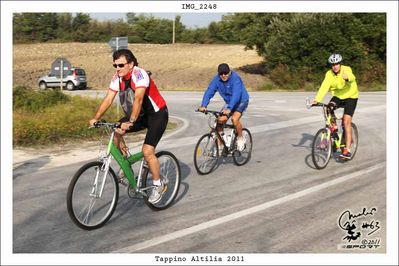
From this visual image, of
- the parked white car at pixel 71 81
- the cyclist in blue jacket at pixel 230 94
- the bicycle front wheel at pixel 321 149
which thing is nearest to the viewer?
the cyclist in blue jacket at pixel 230 94

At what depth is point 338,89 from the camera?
8.98m

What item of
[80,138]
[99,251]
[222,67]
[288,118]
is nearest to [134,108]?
[99,251]

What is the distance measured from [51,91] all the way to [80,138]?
5.52 metres

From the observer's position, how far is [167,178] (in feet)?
21.3

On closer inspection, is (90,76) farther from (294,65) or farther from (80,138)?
(80,138)

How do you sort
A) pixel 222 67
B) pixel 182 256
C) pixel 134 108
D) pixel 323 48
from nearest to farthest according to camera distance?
1. pixel 182 256
2. pixel 134 108
3. pixel 222 67
4. pixel 323 48

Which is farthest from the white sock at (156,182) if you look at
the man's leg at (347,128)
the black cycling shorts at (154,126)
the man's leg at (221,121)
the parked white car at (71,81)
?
the parked white car at (71,81)

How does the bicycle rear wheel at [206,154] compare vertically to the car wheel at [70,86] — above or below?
below

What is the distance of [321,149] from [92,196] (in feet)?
15.6

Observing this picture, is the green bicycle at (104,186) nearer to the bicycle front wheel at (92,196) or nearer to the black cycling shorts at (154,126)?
the bicycle front wheel at (92,196)

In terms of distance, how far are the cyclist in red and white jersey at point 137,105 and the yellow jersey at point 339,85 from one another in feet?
13.0

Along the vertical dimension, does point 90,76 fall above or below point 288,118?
above

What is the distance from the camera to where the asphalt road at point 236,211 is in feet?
16.4

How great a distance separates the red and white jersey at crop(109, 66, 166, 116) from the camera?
541 centimetres
